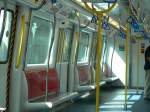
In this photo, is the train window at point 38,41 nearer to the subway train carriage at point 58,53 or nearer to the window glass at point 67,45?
the subway train carriage at point 58,53

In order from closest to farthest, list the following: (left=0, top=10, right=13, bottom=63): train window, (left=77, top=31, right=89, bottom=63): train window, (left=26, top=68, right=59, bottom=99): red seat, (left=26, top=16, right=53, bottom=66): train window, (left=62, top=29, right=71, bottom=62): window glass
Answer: (left=0, top=10, right=13, bottom=63): train window < (left=26, top=68, right=59, bottom=99): red seat < (left=26, top=16, right=53, bottom=66): train window < (left=62, top=29, right=71, bottom=62): window glass < (left=77, top=31, right=89, bottom=63): train window

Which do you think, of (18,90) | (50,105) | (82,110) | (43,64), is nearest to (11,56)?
(18,90)

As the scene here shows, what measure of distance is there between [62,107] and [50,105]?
278 centimetres

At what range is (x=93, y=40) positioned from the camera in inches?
561

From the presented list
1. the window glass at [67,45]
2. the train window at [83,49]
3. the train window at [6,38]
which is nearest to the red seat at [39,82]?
the train window at [6,38]

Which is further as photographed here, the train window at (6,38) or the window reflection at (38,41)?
the window reflection at (38,41)

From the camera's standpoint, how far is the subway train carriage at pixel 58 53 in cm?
661

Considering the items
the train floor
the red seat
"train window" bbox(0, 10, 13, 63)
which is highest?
"train window" bbox(0, 10, 13, 63)

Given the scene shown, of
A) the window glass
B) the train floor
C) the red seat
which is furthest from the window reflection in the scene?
the train floor

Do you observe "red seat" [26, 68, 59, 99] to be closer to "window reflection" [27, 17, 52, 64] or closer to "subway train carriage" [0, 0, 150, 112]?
"subway train carriage" [0, 0, 150, 112]

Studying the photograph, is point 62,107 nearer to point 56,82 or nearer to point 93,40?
point 56,82

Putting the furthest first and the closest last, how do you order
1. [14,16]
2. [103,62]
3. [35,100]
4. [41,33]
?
[103,62]
[41,33]
[35,100]
[14,16]

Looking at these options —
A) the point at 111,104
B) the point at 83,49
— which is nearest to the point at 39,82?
the point at 111,104

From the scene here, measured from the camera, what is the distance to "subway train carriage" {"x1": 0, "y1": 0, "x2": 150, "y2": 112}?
21.7 ft
